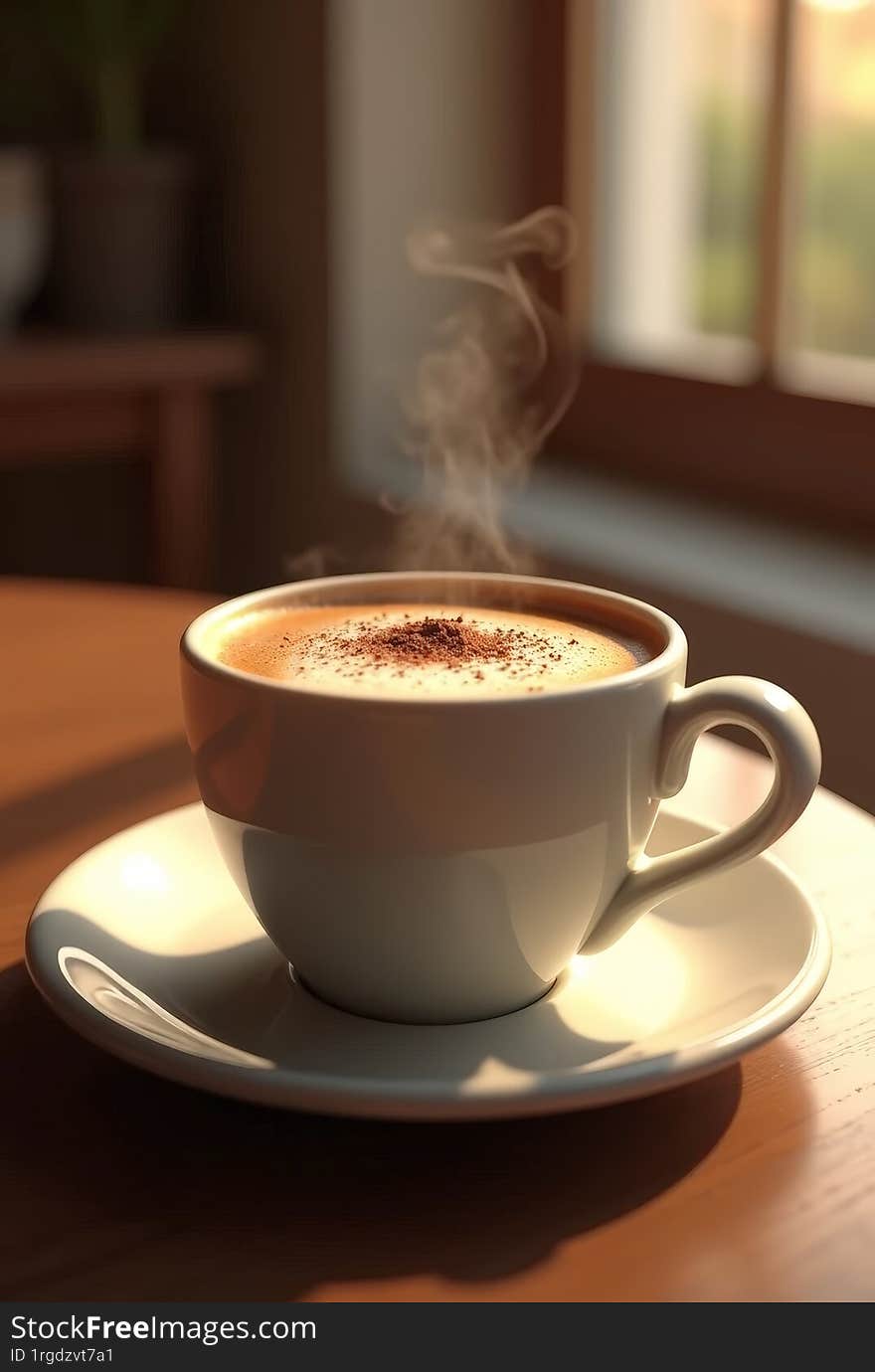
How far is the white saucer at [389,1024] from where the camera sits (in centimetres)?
A: 44

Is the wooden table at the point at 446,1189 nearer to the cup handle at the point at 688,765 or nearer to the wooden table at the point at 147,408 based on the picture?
the cup handle at the point at 688,765

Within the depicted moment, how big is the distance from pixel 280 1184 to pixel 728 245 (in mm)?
1516

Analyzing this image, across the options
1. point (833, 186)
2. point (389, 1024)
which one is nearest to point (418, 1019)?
point (389, 1024)

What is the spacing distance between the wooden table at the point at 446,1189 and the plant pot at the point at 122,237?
1647mm

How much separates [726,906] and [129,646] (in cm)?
49

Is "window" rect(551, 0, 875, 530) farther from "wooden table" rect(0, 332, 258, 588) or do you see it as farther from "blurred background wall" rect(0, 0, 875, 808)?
"wooden table" rect(0, 332, 258, 588)

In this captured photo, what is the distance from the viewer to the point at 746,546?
1.57m

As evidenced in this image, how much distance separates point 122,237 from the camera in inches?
81.1

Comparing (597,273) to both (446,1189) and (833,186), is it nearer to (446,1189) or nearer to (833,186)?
(833,186)

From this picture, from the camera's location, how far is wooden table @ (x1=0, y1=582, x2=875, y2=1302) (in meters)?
0.41

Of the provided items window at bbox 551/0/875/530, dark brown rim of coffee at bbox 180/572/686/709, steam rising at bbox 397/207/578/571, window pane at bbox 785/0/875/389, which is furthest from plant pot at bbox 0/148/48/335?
dark brown rim of coffee at bbox 180/572/686/709

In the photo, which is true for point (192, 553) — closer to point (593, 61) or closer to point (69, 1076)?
point (593, 61)

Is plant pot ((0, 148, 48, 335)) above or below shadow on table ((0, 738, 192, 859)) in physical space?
above

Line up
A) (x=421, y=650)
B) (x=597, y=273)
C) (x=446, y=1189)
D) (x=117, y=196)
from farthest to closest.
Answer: (x=117, y=196), (x=597, y=273), (x=421, y=650), (x=446, y=1189)
